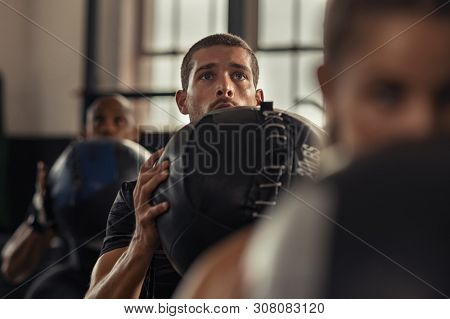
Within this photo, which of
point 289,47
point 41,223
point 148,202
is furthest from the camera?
point 289,47

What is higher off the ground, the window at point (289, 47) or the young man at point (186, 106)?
the window at point (289, 47)

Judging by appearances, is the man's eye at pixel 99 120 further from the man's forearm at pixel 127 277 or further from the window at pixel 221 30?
the man's forearm at pixel 127 277

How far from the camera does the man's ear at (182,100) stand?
81 cm

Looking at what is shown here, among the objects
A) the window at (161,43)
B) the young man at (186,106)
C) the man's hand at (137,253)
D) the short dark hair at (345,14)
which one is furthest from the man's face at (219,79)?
the window at (161,43)

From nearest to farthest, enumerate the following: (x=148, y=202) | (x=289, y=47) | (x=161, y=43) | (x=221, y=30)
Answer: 1. (x=148, y=202)
2. (x=221, y=30)
3. (x=289, y=47)
4. (x=161, y=43)

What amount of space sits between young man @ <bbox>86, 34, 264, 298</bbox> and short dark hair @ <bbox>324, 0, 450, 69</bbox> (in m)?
0.34

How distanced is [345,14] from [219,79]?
461mm

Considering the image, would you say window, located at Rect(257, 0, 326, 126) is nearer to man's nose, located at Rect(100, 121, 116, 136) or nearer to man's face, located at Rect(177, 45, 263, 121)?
man's face, located at Rect(177, 45, 263, 121)

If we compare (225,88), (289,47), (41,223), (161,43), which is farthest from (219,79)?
(161,43)

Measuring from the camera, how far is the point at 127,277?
70 centimetres

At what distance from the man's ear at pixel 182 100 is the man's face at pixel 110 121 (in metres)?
0.70

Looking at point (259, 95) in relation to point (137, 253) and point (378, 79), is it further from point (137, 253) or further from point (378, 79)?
point (378, 79)
